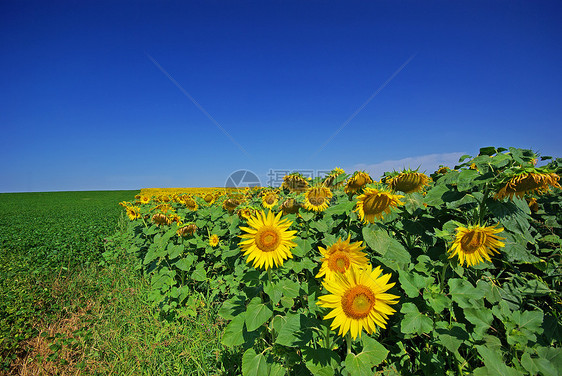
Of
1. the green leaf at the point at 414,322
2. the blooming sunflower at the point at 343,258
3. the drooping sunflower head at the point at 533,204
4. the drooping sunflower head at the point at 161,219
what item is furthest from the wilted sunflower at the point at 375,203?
the drooping sunflower head at the point at 161,219

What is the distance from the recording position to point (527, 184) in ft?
5.85

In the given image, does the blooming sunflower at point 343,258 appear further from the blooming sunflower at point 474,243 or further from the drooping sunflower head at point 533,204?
the drooping sunflower head at point 533,204

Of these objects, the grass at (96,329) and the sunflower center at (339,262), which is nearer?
the sunflower center at (339,262)

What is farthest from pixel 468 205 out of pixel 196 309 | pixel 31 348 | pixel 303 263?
pixel 31 348

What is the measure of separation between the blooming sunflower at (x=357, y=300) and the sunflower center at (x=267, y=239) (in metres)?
0.47

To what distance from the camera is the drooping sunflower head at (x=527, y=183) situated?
1711 mm

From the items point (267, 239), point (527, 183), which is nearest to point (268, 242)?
point (267, 239)

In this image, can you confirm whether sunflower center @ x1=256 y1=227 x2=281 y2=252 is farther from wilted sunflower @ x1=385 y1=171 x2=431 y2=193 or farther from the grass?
the grass

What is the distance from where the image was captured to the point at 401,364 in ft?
7.86

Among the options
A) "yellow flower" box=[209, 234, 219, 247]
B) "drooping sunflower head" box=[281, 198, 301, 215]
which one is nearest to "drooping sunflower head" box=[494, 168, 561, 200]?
"drooping sunflower head" box=[281, 198, 301, 215]

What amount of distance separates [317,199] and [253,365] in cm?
186

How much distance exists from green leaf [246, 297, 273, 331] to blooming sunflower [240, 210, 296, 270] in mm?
275

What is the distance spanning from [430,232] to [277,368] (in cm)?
180

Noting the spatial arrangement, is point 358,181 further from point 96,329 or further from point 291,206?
point 96,329
